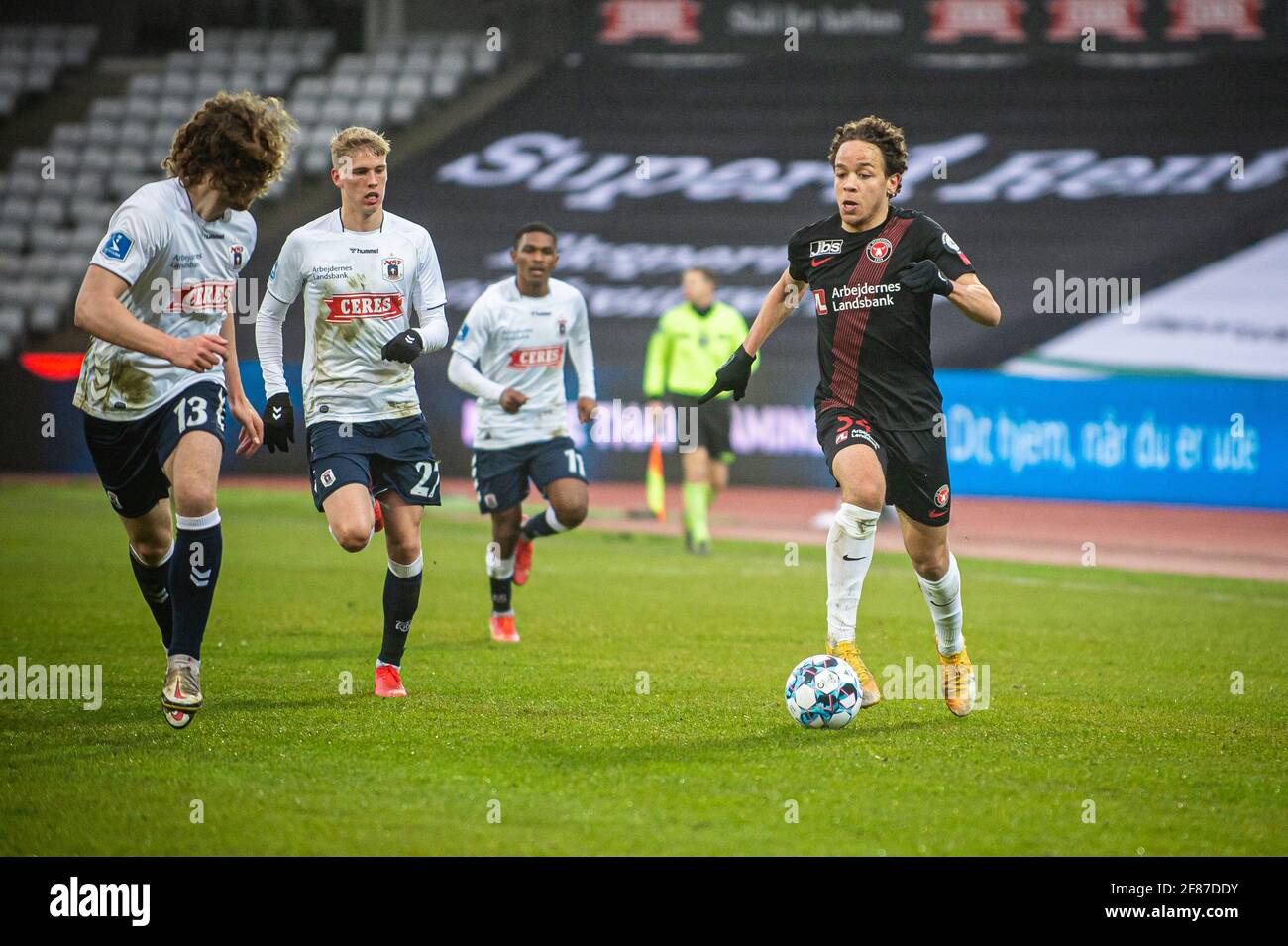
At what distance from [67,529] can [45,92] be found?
53.9 feet

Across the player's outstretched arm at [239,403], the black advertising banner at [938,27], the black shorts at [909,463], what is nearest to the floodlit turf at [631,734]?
the black shorts at [909,463]

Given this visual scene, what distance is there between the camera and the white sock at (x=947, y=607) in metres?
6.51

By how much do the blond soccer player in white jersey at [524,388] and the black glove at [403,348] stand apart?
233 cm

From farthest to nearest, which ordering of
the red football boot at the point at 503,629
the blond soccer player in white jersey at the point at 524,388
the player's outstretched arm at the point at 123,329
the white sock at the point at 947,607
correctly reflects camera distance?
the blond soccer player in white jersey at the point at 524,388 < the red football boot at the point at 503,629 < the white sock at the point at 947,607 < the player's outstretched arm at the point at 123,329

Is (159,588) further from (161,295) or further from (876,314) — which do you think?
(876,314)

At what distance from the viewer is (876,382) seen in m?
6.43

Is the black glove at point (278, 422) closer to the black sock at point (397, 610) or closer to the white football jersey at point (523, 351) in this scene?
the black sock at point (397, 610)

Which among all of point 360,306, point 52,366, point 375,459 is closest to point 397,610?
point 375,459

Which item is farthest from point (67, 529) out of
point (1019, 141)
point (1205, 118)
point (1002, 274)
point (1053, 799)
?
point (1205, 118)

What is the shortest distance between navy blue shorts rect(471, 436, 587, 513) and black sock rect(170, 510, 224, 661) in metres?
3.08

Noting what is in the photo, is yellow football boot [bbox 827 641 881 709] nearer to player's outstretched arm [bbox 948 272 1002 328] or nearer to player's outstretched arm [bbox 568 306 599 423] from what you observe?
player's outstretched arm [bbox 948 272 1002 328]

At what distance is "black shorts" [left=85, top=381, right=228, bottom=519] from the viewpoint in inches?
235

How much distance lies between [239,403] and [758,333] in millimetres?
2224

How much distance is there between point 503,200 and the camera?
25.0 m
